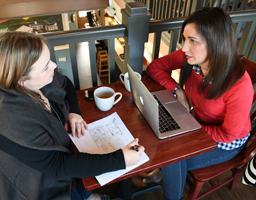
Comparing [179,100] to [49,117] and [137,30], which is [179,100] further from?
[49,117]

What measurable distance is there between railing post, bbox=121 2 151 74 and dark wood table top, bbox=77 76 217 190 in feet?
1.17

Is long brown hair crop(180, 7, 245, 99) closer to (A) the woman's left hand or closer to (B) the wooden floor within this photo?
(A) the woman's left hand

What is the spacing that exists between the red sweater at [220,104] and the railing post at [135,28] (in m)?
0.15

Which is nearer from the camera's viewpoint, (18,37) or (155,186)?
(18,37)

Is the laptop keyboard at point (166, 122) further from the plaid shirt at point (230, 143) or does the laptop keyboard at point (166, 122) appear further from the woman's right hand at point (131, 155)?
the plaid shirt at point (230, 143)

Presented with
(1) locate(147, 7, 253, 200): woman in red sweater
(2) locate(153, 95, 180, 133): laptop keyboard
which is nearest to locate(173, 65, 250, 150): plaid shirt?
(1) locate(147, 7, 253, 200): woman in red sweater

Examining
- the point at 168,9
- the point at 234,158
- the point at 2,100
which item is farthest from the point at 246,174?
the point at 168,9

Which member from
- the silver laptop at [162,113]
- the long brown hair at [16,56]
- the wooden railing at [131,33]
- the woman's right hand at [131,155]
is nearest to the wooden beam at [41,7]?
the wooden railing at [131,33]

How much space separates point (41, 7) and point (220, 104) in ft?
11.5

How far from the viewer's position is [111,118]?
3.88ft

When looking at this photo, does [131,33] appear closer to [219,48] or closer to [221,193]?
[219,48]

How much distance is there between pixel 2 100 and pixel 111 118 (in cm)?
54

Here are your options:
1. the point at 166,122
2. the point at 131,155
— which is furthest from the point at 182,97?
the point at 131,155

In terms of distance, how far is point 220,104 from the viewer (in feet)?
4.00
